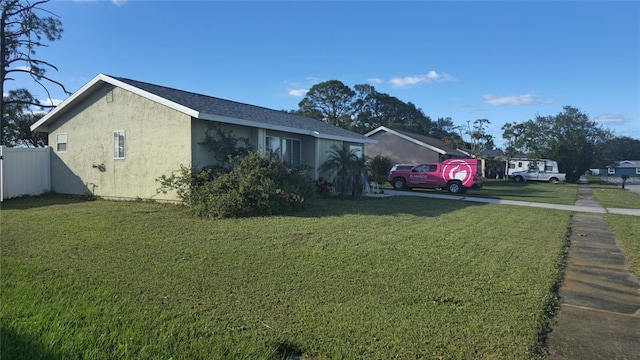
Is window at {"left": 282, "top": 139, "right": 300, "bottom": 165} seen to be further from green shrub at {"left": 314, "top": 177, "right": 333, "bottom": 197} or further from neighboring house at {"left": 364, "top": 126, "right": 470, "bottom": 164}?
neighboring house at {"left": 364, "top": 126, "right": 470, "bottom": 164}

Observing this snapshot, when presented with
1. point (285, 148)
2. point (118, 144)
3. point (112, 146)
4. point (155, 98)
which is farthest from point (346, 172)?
point (112, 146)

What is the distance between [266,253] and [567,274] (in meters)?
4.34

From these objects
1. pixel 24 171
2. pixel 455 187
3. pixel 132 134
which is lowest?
pixel 455 187

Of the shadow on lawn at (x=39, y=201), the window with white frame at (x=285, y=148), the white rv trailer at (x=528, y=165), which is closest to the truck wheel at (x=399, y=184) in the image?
the window with white frame at (x=285, y=148)

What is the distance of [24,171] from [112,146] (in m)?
3.49

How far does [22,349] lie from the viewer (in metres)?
2.91

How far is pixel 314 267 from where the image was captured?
5281mm

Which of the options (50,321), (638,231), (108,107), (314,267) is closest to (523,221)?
(638,231)

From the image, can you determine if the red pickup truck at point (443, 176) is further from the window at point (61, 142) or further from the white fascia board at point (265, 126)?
the window at point (61, 142)

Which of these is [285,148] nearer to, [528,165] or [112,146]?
[112,146]

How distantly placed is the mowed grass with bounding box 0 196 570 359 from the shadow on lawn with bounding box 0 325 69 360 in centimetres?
1

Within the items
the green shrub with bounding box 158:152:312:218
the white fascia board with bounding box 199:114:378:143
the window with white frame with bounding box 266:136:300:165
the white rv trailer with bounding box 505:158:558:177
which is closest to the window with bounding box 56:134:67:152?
the green shrub with bounding box 158:152:312:218

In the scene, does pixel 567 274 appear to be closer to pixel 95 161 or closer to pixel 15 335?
pixel 15 335

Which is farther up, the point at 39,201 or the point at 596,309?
the point at 39,201
